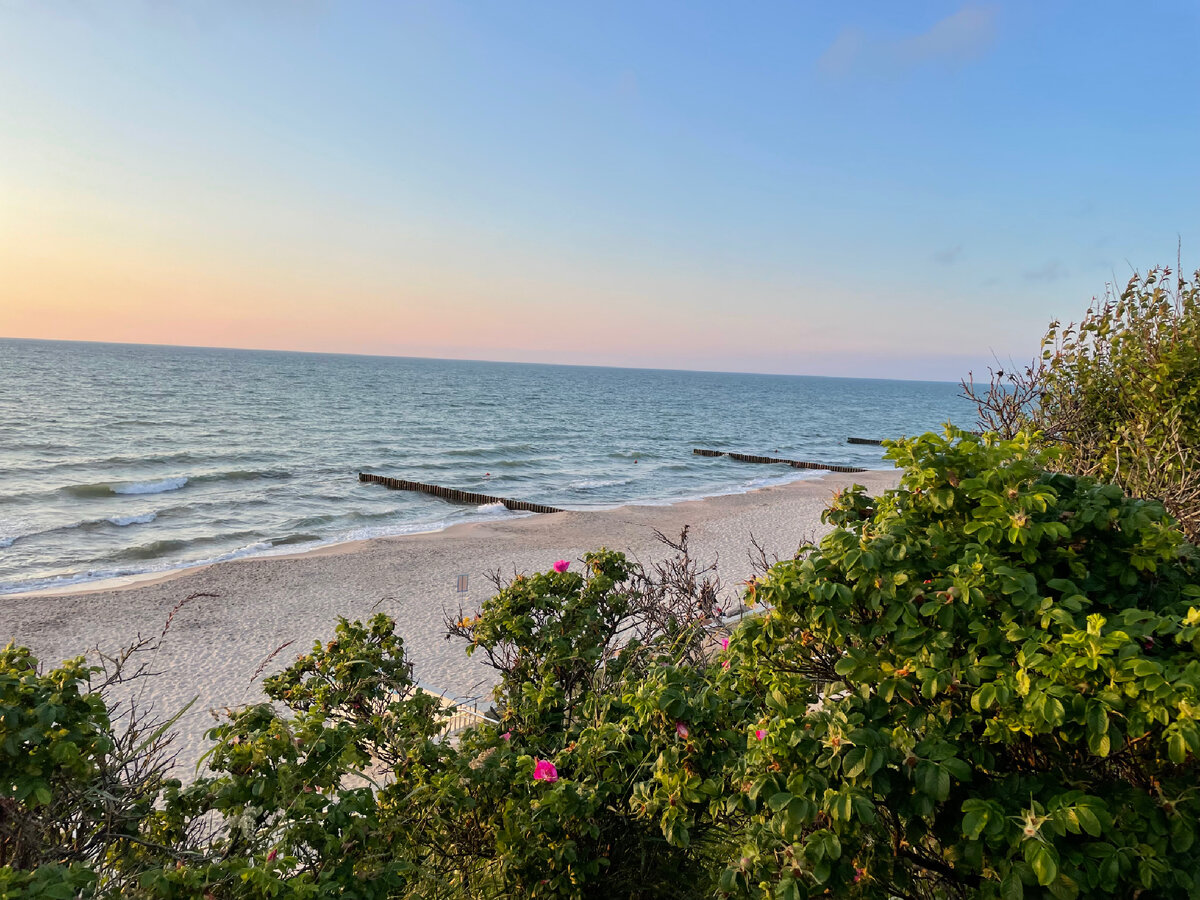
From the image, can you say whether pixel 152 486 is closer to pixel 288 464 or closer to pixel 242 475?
pixel 242 475

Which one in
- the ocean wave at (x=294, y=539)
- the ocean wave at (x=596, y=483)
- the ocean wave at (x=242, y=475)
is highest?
the ocean wave at (x=596, y=483)

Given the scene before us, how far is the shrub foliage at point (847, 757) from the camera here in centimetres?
197

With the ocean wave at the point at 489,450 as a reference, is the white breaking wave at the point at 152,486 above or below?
below

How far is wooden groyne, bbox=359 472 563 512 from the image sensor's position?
78.5ft

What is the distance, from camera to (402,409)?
58875 mm

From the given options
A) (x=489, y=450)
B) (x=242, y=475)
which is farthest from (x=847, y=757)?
(x=489, y=450)

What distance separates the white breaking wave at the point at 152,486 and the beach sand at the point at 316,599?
10.4m

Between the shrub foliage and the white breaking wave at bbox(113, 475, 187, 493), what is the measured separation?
25.0 m

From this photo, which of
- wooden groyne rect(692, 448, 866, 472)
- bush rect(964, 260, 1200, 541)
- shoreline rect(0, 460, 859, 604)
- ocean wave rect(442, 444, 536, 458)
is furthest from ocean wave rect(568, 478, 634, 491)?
bush rect(964, 260, 1200, 541)

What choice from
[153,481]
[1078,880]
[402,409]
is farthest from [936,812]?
[402,409]

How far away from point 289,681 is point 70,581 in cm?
1460

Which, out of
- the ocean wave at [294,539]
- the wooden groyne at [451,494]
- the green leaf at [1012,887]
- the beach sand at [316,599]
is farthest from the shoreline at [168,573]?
the green leaf at [1012,887]

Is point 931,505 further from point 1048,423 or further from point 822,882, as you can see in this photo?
point 1048,423

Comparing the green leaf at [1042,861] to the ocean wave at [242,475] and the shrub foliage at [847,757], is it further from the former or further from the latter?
the ocean wave at [242,475]
